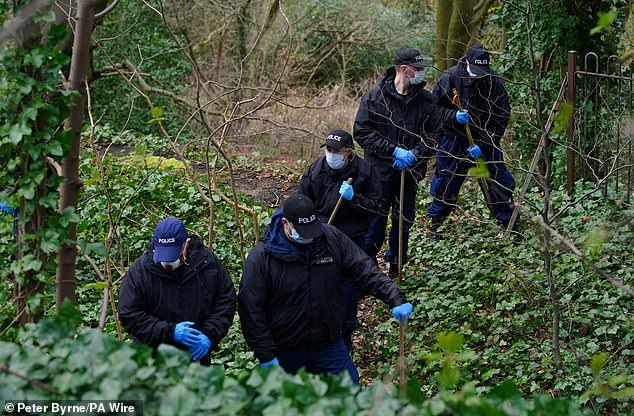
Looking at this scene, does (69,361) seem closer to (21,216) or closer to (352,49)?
(21,216)

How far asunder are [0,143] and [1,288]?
853mm

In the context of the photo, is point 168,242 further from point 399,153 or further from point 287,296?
point 399,153

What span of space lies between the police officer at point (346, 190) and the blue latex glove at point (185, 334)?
206cm

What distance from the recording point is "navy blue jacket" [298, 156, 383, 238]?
23.7ft

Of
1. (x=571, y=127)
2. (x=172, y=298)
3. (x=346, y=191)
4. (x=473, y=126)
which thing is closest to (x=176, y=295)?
(x=172, y=298)

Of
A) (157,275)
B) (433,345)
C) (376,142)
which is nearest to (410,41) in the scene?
(376,142)

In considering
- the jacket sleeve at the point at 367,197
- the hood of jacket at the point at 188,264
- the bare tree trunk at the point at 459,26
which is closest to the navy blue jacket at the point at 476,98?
the jacket sleeve at the point at 367,197

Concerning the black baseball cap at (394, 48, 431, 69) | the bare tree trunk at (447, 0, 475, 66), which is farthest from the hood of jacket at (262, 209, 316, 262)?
the bare tree trunk at (447, 0, 475, 66)

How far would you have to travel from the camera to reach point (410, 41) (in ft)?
62.7

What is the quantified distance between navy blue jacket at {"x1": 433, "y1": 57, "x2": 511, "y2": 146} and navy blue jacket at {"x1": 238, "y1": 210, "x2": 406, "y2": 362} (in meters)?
3.30

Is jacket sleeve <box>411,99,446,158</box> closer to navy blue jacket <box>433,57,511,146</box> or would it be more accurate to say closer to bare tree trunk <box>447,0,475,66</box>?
navy blue jacket <box>433,57,511,146</box>

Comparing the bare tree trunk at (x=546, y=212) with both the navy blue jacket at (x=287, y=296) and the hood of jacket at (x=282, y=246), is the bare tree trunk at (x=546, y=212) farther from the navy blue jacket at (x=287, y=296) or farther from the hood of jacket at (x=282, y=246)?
the hood of jacket at (x=282, y=246)

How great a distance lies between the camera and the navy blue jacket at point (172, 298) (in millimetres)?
5285

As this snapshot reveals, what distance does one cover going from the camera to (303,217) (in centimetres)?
545
